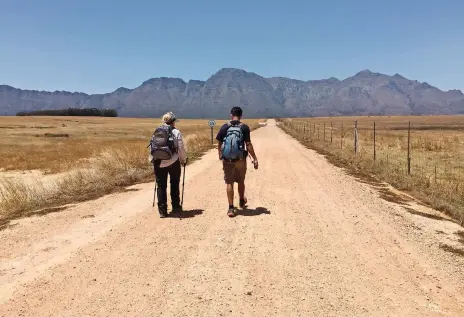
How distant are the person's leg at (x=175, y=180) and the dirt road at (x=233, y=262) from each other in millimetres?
287

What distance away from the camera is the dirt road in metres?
4.74

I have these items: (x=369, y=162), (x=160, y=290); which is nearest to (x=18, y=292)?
(x=160, y=290)

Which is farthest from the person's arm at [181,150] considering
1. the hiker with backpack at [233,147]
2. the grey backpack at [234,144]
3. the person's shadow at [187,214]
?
the person's shadow at [187,214]

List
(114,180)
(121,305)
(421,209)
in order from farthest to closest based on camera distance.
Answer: (114,180)
(421,209)
(121,305)

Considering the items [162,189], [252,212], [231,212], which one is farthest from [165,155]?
[252,212]

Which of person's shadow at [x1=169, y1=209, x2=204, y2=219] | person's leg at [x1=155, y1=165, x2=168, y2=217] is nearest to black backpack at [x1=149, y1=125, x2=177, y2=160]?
person's leg at [x1=155, y1=165, x2=168, y2=217]

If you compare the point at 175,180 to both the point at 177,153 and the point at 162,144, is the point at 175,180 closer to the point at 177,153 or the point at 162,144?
the point at 177,153

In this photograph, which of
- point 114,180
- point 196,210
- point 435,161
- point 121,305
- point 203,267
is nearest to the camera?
point 121,305

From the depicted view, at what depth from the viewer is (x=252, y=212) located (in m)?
9.00

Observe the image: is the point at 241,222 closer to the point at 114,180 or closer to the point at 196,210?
the point at 196,210

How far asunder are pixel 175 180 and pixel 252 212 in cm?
183

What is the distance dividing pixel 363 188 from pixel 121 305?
955 centimetres

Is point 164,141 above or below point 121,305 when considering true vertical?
above

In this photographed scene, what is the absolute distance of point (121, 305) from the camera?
15.4ft
